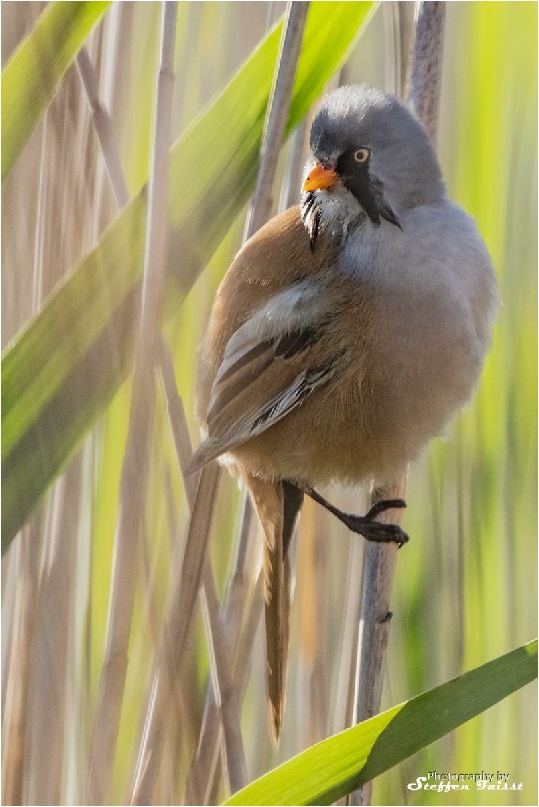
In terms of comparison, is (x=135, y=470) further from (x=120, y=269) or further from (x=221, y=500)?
(x=120, y=269)

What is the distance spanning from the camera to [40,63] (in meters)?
1.30

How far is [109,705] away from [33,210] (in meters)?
0.84

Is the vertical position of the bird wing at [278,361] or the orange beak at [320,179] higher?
the orange beak at [320,179]

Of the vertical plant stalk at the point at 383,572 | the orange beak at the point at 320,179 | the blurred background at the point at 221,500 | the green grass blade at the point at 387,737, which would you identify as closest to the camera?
the green grass blade at the point at 387,737

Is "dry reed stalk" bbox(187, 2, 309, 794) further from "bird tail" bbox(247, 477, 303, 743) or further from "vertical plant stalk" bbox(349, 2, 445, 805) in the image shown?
"vertical plant stalk" bbox(349, 2, 445, 805)

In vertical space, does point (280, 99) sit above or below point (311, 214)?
above

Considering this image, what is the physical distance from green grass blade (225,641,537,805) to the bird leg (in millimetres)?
328

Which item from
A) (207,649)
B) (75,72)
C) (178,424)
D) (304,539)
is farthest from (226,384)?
(75,72)

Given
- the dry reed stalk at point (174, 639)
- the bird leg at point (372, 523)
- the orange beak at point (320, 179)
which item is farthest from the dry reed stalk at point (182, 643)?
the orange beak at point (320, 179)

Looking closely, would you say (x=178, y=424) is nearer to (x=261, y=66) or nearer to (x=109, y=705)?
(x=109, y=705)

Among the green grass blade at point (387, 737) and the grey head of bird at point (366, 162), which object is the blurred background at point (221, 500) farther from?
the green grass blade at point (387, 737)

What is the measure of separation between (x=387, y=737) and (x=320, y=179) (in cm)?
76

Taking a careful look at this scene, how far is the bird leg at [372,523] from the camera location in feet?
4.42

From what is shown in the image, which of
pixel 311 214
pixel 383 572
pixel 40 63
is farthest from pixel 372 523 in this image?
pixel 40 63
